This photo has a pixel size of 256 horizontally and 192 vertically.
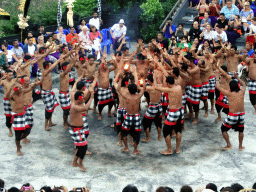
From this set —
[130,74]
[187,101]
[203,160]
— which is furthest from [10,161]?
[187,101]

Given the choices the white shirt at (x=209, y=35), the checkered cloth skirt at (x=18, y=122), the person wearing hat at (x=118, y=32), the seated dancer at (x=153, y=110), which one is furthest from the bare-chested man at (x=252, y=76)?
the person wearing hat at (x=118, y=32)

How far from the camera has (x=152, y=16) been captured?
770 inches

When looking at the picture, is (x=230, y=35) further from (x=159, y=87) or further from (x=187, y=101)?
(x=159, y=87)

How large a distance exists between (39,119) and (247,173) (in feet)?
19.2

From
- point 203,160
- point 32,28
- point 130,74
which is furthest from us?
point 32,28

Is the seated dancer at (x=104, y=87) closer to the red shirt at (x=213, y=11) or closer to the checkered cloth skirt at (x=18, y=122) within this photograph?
the checkered cloth skirt at (x=18, y=122)

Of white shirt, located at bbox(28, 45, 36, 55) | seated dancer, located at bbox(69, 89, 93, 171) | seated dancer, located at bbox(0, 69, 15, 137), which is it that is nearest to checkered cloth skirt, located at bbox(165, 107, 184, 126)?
seated dancer, located at bbox(69, 89, 93, 171)

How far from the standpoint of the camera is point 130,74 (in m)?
10.2

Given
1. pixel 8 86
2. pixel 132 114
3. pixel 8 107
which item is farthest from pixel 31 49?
pixel 132 114

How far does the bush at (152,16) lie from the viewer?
19.5 metres

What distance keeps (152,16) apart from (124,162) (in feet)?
39.5

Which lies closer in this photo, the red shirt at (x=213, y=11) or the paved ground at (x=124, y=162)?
the paved ground at (x=124, y=162)

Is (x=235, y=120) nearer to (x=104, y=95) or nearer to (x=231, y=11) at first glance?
(x=104, y=95)

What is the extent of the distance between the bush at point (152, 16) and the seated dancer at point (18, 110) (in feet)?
37.5
